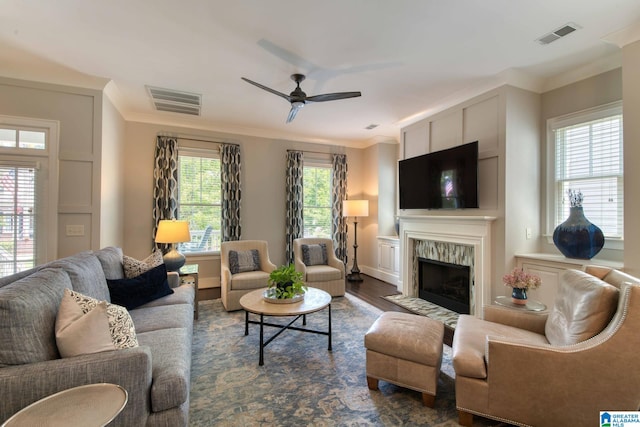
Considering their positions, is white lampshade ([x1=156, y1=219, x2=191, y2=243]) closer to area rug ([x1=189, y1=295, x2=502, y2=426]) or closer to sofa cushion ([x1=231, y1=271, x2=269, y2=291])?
sofa cushion ([x1=231, y1=271, x2=269, y2=291])

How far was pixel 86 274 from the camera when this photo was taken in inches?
81.0

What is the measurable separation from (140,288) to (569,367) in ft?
10.3

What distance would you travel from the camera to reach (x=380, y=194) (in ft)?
19.1

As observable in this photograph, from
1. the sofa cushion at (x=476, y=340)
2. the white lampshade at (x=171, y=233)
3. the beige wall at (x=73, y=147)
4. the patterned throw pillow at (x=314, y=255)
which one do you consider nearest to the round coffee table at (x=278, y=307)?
the sofa cushion at (x=476, y=340)

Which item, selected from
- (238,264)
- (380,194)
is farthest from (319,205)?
(238,264)

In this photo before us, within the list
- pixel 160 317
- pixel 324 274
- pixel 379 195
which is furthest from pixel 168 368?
pixel 379 195

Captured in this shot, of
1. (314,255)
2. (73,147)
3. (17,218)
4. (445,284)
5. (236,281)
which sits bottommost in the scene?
(445,284)

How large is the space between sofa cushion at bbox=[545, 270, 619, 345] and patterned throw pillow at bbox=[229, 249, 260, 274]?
3.41 metres

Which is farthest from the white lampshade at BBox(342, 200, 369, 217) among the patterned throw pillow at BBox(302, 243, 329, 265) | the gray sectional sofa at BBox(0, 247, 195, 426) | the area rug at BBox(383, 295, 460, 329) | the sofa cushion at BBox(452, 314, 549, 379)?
the gray sectional sofa at BBox(0, 247, 195, 426)

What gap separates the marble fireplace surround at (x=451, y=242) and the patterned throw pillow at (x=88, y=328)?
11.4 feet

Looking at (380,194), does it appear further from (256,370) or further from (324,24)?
(256,370)

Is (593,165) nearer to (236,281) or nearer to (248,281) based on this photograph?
(248,281)

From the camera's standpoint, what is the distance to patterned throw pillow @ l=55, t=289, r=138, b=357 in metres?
1.42

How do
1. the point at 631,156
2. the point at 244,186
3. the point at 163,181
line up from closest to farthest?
the point at 631,156
the point at 163,181
the point at 244,186
